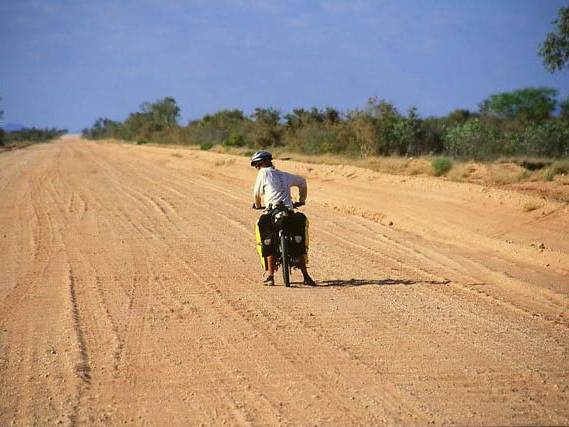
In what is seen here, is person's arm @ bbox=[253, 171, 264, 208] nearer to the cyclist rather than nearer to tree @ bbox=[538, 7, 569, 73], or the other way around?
the cyclist

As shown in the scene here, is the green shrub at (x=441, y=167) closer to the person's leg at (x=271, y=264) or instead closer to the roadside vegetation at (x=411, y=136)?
the roadside vegetation at (x=411, y=136)

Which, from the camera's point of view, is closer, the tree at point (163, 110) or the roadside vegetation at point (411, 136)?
the roadside vegetation at point (411, 136)

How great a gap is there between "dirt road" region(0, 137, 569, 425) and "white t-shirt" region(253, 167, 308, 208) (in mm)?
1192

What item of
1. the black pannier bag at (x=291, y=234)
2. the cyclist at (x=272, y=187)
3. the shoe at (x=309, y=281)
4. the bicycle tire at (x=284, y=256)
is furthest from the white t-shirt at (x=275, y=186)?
the shoe at (x=309, y=281)

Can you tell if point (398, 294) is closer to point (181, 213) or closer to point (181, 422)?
point (181, 422)

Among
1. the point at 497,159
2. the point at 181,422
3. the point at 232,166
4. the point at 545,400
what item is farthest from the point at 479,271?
the point at 232,166

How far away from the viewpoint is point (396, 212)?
16.4 m

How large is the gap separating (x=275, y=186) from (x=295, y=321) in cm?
242

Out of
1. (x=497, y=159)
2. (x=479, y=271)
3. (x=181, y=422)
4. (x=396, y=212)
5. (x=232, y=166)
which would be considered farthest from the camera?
(x=232, y=166)

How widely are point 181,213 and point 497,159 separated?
1340cm

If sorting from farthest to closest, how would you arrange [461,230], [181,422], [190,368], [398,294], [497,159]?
1. [497,159]
2. [461,230]
3. [398,294]
4. [190,368]
5. [181,422]

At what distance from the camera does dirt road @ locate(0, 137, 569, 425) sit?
5305 millimetres

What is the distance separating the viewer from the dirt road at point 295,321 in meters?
5.30

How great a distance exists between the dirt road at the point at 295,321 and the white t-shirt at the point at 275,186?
1.19m
